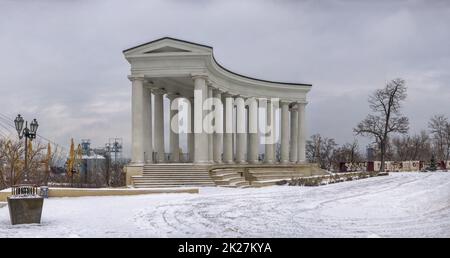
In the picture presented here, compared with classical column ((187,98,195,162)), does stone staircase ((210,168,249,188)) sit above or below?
below

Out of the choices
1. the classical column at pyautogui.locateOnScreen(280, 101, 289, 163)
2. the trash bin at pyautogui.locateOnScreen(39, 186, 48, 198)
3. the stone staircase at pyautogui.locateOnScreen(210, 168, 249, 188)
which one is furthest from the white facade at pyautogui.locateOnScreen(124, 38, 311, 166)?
the trash bin at pyautogui.locateOnScreen(39, 186, 48, 198)

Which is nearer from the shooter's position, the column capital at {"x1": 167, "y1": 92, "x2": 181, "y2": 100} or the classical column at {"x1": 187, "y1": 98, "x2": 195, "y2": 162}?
the column capital at {"x1": 167, "y1": 92, "x2": 181, "y2": 100}

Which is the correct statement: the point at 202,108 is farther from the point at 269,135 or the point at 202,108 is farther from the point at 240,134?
the point at 269,135

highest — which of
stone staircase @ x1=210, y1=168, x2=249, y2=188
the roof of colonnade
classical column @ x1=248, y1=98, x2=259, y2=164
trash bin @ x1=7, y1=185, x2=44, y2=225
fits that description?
the roof of colonnade

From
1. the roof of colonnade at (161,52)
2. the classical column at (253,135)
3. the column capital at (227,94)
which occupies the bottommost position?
the classical column at (253,135)

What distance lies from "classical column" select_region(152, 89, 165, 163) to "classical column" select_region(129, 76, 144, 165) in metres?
6.90

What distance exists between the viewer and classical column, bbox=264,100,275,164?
5397cm

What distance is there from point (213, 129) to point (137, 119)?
28.7ft

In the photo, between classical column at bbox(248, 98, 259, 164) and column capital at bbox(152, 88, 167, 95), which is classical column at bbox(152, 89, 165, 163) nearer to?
column capital at bbox(152, 88, 167, 95)

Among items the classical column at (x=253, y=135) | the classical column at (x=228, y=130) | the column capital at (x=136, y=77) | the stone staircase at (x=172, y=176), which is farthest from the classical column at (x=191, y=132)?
the stone staircase at (x=172, y=176)

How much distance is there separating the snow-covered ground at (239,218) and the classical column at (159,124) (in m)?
21.0

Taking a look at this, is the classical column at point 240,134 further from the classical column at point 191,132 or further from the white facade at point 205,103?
the classical column at point 191,132

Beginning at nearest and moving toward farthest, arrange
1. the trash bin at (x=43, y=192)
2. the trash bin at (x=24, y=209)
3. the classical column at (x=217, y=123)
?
1. the trash bin at (x=24, y=209)
2. the trash bin at (x=43, y=192)
3. the classical column at (x=217, y=123)

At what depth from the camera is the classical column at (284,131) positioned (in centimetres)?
5500
